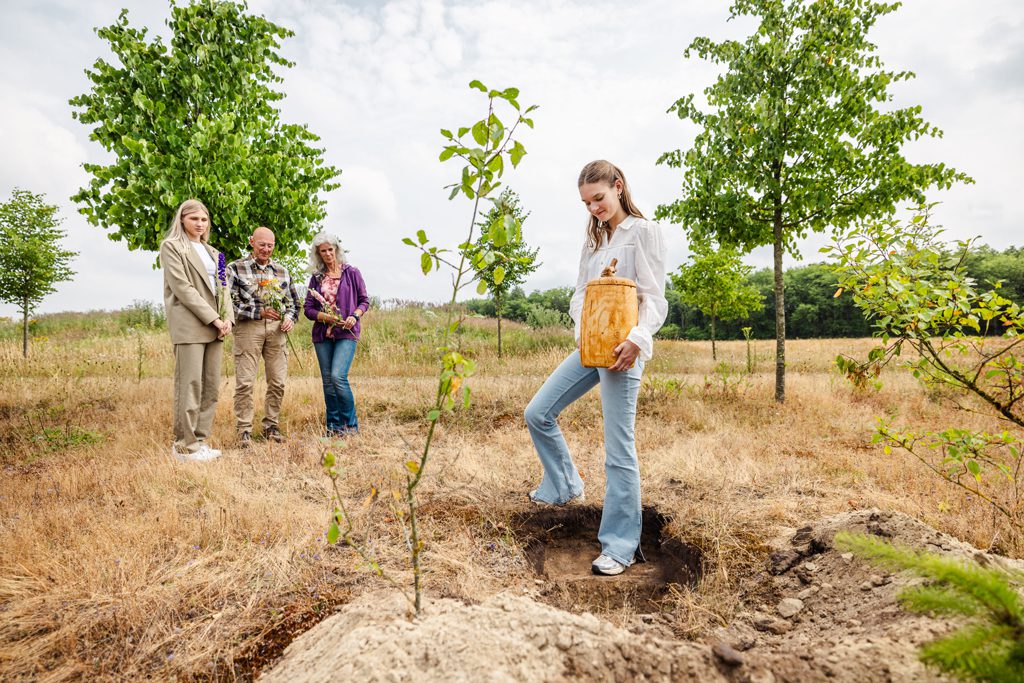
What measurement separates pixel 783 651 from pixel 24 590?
323cm

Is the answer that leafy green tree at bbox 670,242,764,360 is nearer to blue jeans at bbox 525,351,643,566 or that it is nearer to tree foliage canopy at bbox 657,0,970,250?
tree foliage canopy at bbox 657,0,970,250

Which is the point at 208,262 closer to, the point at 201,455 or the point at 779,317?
the point at 201,455

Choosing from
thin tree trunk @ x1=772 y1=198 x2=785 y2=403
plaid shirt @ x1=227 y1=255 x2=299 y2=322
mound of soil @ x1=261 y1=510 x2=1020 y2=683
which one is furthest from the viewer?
thin tree trunk @ x1=772 y1=198 x2=785 y2=403

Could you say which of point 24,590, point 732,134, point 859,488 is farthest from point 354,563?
point 732,134

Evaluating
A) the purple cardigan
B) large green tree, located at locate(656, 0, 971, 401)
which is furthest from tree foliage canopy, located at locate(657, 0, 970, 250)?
the purple cardigan

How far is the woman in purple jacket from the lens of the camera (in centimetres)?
539

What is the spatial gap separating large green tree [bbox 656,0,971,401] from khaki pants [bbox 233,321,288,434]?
18.6 feet

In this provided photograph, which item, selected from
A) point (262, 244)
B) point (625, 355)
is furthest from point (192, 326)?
point (625, 355)

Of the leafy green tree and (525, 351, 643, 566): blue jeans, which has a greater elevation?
the leafy green tree

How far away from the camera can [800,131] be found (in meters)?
6.76

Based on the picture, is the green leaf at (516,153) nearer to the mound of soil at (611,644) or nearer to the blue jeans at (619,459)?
the blue jeans at (619,459)

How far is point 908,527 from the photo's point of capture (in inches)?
96.4

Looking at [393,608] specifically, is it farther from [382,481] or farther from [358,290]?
[358,290]

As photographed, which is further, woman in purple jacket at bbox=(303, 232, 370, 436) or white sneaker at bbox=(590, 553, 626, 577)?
woman in purple jacket at bbox=(303, 232, 370, 436)
